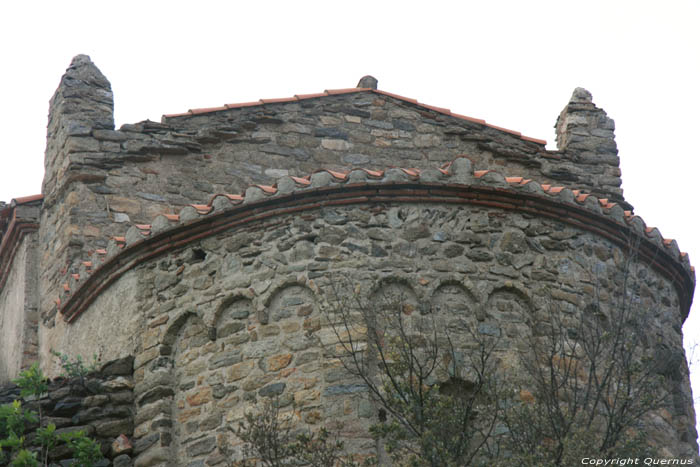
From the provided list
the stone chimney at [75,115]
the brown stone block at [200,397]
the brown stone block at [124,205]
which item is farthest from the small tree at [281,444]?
the stone chimney at [75,115]

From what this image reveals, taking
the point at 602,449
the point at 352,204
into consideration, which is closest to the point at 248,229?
the point at 352,204

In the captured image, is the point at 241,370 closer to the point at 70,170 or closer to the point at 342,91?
the point at 70,170

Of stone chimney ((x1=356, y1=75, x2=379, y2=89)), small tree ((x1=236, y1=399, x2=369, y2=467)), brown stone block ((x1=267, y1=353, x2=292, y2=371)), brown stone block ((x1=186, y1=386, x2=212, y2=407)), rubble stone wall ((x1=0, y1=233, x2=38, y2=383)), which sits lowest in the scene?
small tree ((x1=236, y1=399, x2=369, y2=467))

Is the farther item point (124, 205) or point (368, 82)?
point (368, 82)

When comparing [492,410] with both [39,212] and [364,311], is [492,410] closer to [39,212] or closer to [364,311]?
[364,311]

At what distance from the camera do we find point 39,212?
15.5 m

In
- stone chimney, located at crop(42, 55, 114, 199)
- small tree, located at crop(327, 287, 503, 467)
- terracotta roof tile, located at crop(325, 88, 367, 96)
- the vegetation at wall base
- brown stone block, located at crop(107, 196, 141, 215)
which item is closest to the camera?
small tree, located at crop(327, 287, 503, 467)

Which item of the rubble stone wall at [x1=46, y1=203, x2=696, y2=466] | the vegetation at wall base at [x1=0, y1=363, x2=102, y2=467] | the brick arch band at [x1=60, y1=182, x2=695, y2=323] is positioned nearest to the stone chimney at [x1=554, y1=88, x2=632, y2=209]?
the brick arch band at [x1=60, y1=182, x2=695, y2=323]

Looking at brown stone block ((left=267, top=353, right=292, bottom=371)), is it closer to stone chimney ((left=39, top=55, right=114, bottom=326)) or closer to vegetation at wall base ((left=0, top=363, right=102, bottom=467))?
vegetation at wall base ((left=0, top=363, right=102, bottom=467))

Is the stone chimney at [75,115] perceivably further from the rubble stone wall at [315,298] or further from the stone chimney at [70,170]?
the rubble stone wall at [315,298]

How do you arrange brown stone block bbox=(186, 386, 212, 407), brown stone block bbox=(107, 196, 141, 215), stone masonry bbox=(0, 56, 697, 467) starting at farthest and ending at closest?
brown stone block bbox=(107, 196, 141, 215) → brown stone block bbox=(186, 386, 212, 407) → stone masonry bbox=(0, 56, 697, 467)

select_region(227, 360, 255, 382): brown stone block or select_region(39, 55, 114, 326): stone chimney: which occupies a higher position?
select_region(39, 55, 114, 326): stone chimney

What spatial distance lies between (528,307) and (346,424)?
185cm

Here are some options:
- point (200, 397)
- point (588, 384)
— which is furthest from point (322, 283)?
point (588, 384)
